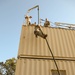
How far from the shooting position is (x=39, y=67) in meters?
6.14

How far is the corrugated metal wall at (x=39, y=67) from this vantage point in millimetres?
5934

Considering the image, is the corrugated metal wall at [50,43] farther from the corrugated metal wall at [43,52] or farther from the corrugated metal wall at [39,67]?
the corrugated metal wall at [39,67]

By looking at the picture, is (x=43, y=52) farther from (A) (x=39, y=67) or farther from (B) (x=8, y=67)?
(B) (x=8, y=67)

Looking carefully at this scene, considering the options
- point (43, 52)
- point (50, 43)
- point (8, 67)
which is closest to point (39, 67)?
point (43, 52)

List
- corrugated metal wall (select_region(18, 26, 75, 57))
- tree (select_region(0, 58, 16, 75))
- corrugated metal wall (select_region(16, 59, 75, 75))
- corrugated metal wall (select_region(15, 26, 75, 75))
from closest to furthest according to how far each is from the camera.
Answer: corrugated metal wall (select_region(16, 59, 75, 75))
corrugated metal wall (select_region(15, 26, 75, 75))
corrugated metal wall (select_region(18, 26, 75, 57))
tree (select_region(0, 58, 16, 75))

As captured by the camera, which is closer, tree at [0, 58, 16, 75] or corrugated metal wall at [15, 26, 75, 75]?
corrugated metal wall at [15, 26, 75, 75]

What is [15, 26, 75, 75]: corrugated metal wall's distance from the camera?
609 centimetres

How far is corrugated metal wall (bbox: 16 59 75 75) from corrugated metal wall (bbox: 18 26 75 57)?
503mm

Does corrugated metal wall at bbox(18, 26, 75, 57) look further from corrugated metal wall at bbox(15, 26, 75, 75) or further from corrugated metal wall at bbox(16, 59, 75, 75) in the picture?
corrugated metal wall at bbox(16, 59, 75, 75)

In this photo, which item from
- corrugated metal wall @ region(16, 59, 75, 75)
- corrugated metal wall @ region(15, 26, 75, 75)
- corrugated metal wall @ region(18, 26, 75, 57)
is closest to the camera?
corrugated metal wall @ region(16, 59, 75, 75)

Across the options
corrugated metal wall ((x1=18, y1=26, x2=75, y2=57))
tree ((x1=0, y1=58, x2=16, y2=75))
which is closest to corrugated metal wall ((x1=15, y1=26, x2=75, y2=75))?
corrugated metal wall ((x1=18, y1=26, x2=75, y2=57))

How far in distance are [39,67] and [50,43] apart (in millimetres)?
1784

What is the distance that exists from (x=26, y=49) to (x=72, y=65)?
2.53 metres

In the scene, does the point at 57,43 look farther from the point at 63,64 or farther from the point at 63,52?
the point at 63,64
